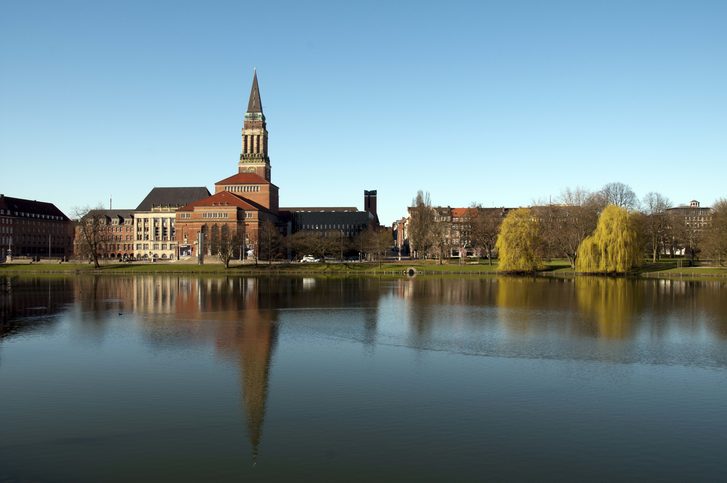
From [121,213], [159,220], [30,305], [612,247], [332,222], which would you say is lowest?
[30,305]

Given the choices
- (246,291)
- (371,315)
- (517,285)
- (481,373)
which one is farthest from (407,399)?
(517,285)

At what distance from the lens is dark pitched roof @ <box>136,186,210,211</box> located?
14288 cm

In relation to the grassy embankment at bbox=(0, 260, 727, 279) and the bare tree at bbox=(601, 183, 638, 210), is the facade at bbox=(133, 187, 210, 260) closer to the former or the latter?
the grassy embankment at bbox=(0, 260, 727, 279)

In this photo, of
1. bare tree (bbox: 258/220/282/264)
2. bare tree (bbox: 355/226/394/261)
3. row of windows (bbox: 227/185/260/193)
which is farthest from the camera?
row of windows (bbox: 227/185/260/193)

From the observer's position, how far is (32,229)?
142 meters

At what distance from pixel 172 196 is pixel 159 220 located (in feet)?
23.8

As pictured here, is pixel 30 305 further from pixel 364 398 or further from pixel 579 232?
pixel 579 232

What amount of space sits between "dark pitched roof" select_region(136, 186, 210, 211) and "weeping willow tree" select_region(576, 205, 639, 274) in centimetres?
9177

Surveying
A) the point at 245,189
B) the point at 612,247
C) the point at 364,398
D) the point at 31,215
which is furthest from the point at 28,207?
the point at 364,398

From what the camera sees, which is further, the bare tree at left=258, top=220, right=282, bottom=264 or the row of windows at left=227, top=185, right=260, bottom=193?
the row of windows at left=227, top=185, right=260, bottom=193

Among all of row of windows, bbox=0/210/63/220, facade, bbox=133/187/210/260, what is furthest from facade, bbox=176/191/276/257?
row of windows, bbox=0/210/63/220

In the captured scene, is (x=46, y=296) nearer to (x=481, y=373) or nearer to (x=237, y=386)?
(x=237, y=386)

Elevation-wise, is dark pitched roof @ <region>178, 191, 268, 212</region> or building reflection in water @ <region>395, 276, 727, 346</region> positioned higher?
dark pitched roof @ <region>178, 191, 268, 212</region>

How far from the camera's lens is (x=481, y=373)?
20.7m
